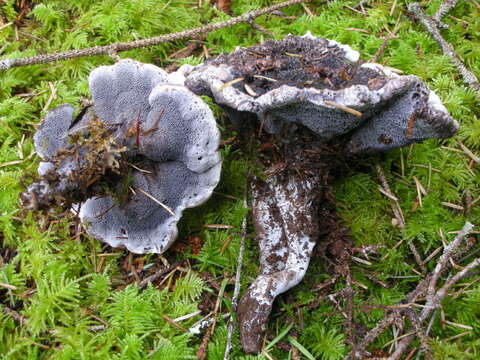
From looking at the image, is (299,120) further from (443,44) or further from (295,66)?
(443,44)

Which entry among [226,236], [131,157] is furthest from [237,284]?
[131,157]

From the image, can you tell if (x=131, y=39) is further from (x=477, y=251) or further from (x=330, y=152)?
(x=477, y=251)

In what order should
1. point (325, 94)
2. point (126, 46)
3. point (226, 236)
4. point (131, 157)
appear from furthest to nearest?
point (126, 46)
point (226, 236)
point (131, 157)
point (325, 94)

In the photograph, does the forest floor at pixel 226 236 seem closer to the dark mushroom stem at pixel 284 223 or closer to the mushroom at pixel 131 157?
the dark mushroom stem at pixel 284 223

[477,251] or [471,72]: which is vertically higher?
[471,72]

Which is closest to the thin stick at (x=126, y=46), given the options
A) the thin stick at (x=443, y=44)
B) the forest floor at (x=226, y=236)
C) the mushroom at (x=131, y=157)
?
the forest floor at (x=226, y=236)

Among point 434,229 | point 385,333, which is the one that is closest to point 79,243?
point 385,333

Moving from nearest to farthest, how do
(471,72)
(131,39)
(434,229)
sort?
(434,229) → (471,72) → (131,39)
